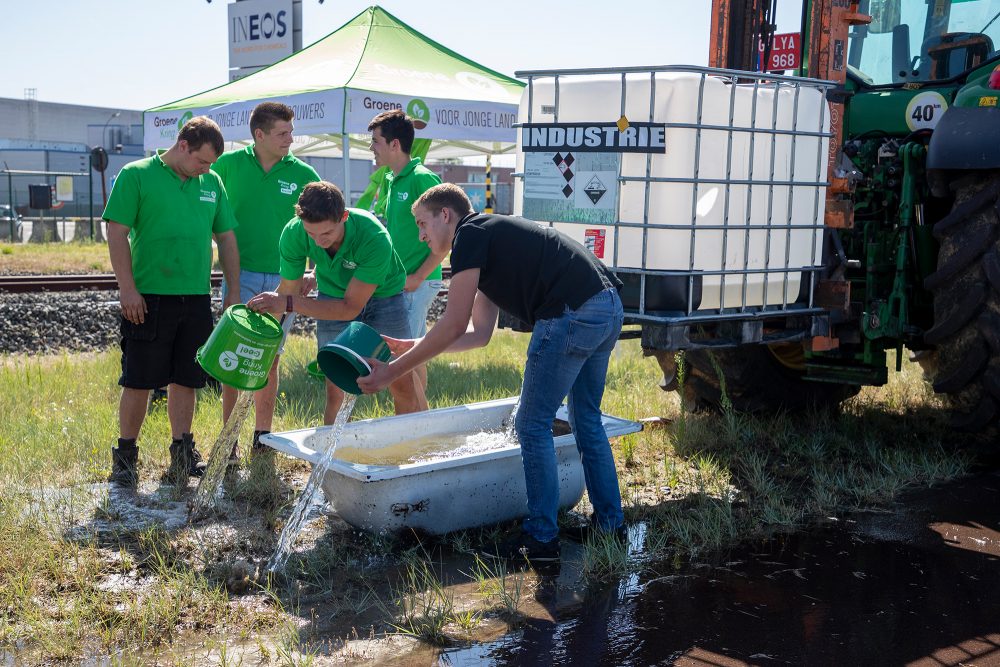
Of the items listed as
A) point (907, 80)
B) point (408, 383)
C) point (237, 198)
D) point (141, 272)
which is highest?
point (907, 80)

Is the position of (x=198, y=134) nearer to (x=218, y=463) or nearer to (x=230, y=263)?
(x=230, y=263)

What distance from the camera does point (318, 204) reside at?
4.62 meters

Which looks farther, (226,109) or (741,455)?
(226,109)

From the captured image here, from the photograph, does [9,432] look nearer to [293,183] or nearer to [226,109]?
[293,183]

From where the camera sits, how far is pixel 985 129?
4.89m

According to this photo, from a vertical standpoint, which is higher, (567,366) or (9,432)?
(567,366)

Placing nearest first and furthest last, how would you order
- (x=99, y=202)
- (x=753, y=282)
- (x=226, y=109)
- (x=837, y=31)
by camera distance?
(x=753, y=282)
(x=837, y=31)
(x=226, y=109)
(x=99, y=202)

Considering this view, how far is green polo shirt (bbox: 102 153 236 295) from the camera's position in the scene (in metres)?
4.87

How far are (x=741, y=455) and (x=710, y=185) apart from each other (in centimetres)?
166

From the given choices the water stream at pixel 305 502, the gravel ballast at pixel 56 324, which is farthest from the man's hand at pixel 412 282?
the gravel ballast at pixel 56 324

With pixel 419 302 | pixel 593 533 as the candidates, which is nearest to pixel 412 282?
pixel 419 302

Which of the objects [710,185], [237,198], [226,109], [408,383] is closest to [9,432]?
[237,198]

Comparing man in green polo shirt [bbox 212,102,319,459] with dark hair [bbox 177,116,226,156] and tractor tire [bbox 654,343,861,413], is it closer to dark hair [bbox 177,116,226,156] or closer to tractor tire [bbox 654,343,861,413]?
dark hair [bbox 177,116,226,156]

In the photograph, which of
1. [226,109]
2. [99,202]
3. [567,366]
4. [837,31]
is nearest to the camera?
[567,366]
